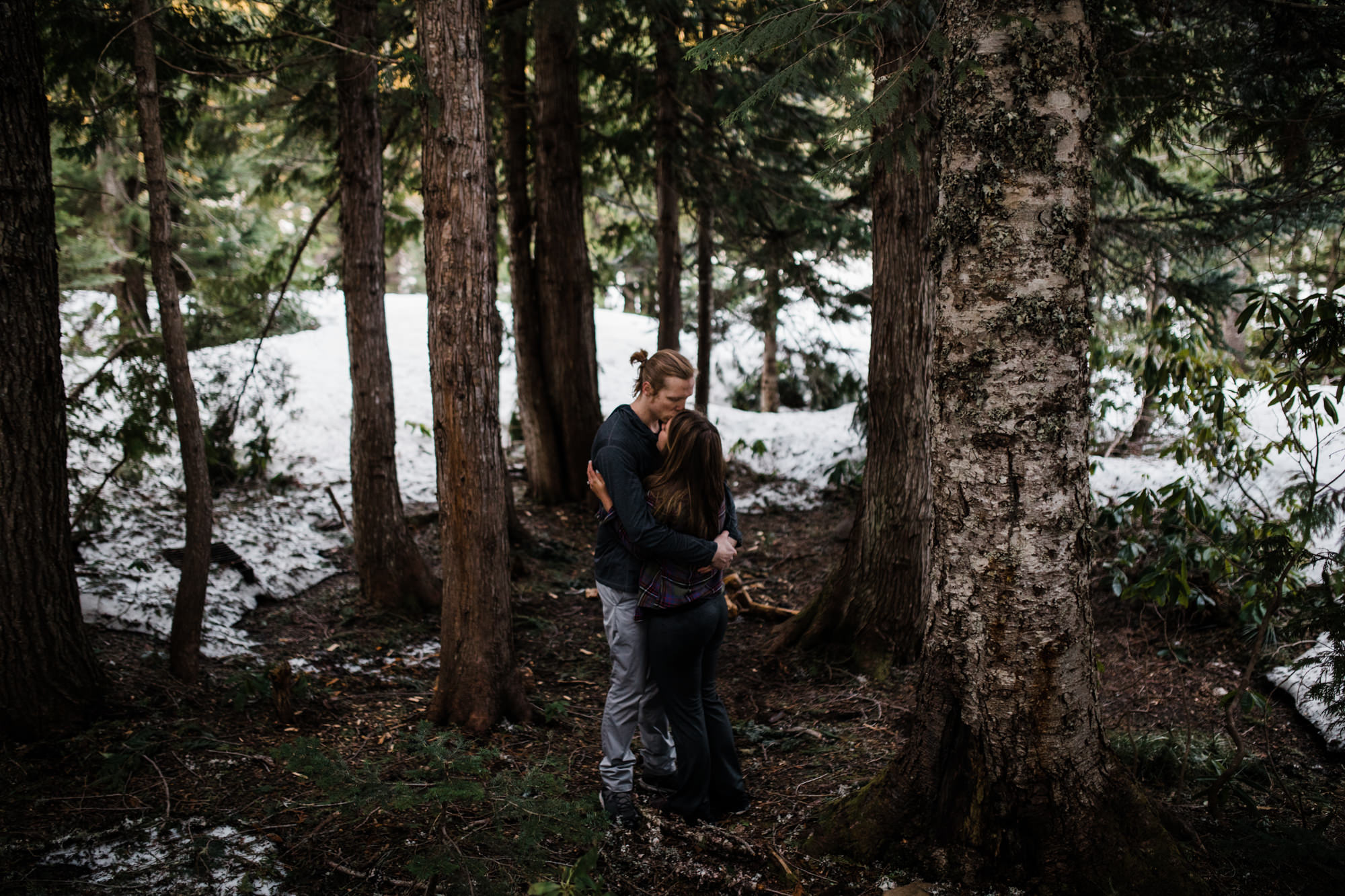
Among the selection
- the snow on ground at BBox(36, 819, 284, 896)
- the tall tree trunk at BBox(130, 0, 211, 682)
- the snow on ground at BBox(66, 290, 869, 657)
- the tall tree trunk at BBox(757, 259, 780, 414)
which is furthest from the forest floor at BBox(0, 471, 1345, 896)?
the tall tree trunk at BBox(757, 259, 780, 414)

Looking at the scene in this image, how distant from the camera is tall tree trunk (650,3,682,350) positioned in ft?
30.6

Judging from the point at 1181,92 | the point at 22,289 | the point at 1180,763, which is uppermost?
the point at 1181,92

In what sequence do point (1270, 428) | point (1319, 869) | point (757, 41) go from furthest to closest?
point (1270, 428), point (757, 41), point (1319, 869)

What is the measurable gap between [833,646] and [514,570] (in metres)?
3.51

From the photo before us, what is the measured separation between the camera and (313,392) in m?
12.5

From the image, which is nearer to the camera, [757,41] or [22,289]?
[757,41]

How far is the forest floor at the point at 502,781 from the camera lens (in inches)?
118

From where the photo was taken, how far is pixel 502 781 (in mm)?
3730

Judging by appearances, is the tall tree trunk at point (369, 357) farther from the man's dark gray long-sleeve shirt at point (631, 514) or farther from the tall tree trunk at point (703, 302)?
the tall tree trunk at point (703, 302)

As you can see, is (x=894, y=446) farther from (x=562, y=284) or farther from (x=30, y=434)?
(x=562, y=284)

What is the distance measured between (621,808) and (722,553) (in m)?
1.26

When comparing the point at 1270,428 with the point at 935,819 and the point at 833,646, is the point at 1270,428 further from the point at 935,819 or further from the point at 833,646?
the point at 935,819

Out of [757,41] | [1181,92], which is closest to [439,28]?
[757,41]

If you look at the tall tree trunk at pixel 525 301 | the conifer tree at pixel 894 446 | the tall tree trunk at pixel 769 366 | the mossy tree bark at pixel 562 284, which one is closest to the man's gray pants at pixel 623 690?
the conifer tree at pixel 894 446
